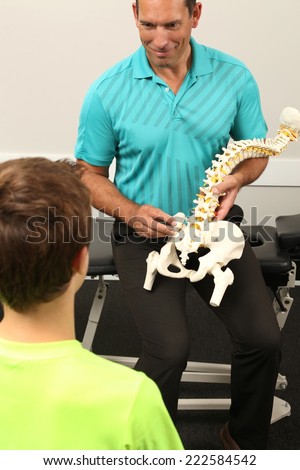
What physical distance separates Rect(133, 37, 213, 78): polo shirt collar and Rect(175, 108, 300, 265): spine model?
0.24 metres

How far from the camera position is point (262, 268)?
1926 mm

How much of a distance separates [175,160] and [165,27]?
36cm

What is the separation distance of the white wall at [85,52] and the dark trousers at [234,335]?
3.63 feet

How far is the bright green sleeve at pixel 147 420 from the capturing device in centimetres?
88

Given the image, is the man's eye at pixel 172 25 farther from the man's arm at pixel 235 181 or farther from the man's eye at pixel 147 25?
the man's arm at pixel 235 181

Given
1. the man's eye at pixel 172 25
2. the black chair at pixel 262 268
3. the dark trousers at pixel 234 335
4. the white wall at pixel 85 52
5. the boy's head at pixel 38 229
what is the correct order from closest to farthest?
the boy's head at pixel 38 229
the dark trousers at pixel 234 335
the man's eye at pixel 172 25
the black chair at pixel 262 268
the white wall at pixel 85 52

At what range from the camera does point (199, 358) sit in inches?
95.7

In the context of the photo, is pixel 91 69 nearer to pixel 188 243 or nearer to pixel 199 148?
pixel 199 148

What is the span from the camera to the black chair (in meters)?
1.93

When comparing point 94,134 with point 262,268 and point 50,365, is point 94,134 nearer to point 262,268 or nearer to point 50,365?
point 262,268

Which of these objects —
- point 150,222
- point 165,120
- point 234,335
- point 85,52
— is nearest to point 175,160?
point 165,120

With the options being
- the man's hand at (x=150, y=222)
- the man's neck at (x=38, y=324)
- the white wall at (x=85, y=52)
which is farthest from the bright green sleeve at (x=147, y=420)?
the white wall at (x=85, y=52)

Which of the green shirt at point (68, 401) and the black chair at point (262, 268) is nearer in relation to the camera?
the green shirt at point (68, 401)

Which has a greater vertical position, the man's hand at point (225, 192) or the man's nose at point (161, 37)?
the man's nose at point (161, 37)
